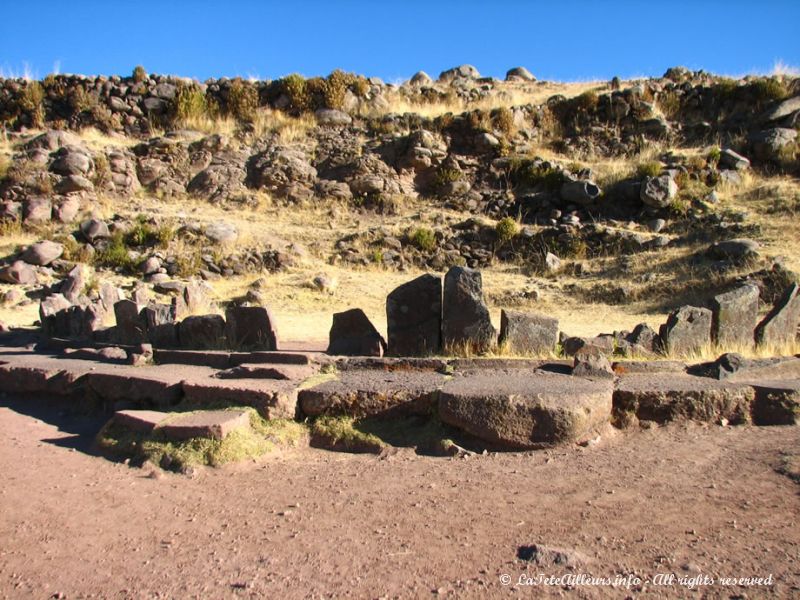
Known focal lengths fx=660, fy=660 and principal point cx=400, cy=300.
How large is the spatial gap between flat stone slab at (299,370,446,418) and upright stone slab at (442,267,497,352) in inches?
A: 39.5

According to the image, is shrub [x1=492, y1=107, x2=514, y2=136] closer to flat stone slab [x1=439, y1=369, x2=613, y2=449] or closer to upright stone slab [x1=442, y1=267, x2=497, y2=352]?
upright stone slab [x1=442, y1=267, x2=497, y2=352]

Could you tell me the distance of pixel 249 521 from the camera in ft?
12.0

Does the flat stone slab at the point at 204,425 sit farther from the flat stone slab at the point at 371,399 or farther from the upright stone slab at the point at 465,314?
the upright stone slab at the point at 465,314

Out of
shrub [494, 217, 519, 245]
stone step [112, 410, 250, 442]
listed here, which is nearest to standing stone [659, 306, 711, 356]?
stone step [112, 410, 250, 442]

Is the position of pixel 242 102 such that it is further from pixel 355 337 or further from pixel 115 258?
pixel 355 337

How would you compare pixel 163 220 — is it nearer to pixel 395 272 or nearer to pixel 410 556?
pixel 395 272

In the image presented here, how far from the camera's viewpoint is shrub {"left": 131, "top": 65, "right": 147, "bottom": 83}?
2151 cm

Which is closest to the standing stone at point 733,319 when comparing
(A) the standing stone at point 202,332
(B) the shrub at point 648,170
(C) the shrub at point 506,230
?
(A) the standing stone at point 202,332

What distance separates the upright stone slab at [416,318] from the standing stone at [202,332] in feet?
6.69

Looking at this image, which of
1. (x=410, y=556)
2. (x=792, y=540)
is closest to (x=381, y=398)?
(x=410, y=556)

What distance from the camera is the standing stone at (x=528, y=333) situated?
6.32 m

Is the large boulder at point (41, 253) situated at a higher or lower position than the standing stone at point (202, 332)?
higher

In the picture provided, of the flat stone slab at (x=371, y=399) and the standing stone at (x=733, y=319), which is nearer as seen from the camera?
the flat stone slab at (x=371, y=399)

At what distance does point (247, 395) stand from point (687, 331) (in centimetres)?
418
